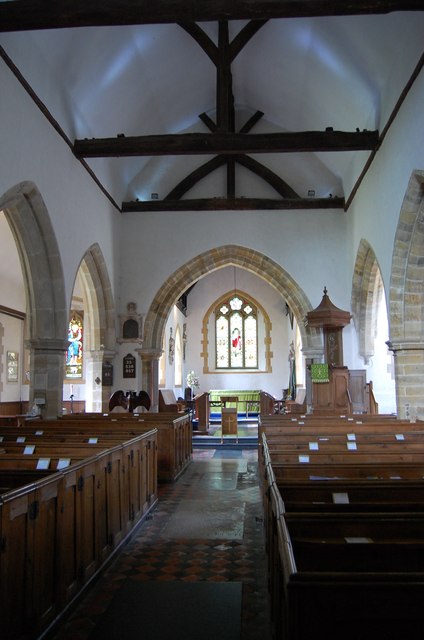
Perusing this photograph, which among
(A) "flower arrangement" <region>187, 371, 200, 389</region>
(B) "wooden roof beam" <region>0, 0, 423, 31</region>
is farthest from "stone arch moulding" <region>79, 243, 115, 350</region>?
(A) "flower arrangement" <region>187, 371, 200, 389</region>

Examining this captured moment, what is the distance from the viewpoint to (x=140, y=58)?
9.16m

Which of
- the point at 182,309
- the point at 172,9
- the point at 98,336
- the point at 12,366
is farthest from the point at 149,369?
the point at 172,9

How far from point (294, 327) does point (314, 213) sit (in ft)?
19.8

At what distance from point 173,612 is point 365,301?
902 cm

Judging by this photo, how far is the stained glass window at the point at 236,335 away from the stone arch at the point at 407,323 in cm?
1110

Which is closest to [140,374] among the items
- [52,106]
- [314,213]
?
[314,213]

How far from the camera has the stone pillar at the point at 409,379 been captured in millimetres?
8156

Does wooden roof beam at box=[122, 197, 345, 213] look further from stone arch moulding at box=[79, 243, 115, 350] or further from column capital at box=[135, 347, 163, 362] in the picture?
column capital at box=[135, 347, 163, 362]

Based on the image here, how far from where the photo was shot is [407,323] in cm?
836

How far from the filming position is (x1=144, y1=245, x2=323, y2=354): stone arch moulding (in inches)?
473

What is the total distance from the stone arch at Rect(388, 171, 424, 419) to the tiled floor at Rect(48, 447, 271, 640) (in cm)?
270

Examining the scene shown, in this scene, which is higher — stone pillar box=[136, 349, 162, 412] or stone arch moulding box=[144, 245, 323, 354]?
stone arch moulding box=[144, 245, 323, 354]

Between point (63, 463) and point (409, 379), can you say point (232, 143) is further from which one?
point (63, 463)

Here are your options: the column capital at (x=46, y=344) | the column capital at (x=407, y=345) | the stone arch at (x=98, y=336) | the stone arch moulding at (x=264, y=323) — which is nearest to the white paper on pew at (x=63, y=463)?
the column capital at (x=46, y=344)
